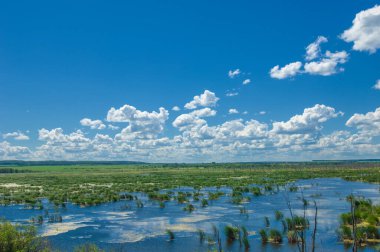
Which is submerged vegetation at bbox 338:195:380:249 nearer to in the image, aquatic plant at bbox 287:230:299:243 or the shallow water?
the shallow water

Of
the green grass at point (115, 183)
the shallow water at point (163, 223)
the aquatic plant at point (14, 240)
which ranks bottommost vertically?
the shallow water at point (163, 223)

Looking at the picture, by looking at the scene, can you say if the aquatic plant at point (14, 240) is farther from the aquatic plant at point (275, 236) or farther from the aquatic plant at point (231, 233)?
the aquatic plant at point (275, 236)

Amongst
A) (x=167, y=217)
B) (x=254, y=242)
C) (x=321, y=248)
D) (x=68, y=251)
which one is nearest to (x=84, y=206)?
(x=167, y=217)

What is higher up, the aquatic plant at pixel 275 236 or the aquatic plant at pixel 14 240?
the aquatic plant at pixel 14 240

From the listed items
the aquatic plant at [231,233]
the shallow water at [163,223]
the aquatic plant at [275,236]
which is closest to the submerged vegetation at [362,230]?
the shallow water at [163,223]

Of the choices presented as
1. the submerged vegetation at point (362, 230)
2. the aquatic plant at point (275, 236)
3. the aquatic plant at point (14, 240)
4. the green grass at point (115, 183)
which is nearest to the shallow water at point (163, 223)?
the aquatic plant at point (275, 236)

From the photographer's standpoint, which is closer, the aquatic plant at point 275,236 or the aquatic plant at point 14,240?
the aquatic plant at point 14,240

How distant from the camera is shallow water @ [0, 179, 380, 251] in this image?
24.5 meters

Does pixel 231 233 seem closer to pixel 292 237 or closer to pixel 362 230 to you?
pixel 292 237

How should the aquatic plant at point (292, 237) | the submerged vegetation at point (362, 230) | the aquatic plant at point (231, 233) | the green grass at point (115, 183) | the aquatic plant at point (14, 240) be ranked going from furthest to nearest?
the green grass at point (115, 183) < the aquatic plant at point (231, 233) < the aquatic plant at point (292, 237) < the submerged vegetation at point (362, 230) < the aquatic plant at point (14, 240)

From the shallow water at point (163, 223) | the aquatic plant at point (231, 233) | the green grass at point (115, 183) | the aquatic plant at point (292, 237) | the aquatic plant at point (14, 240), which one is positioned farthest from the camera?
the green grass at point (115, 183)

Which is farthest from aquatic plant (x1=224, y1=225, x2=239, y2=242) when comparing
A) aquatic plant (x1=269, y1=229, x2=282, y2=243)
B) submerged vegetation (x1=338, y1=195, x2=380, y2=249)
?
submerged vegetation (x1=338, y1=195, x2=380, y2=249)

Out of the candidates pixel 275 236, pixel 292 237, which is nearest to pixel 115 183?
pixel 275 236

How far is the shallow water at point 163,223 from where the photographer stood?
24.5 meters
